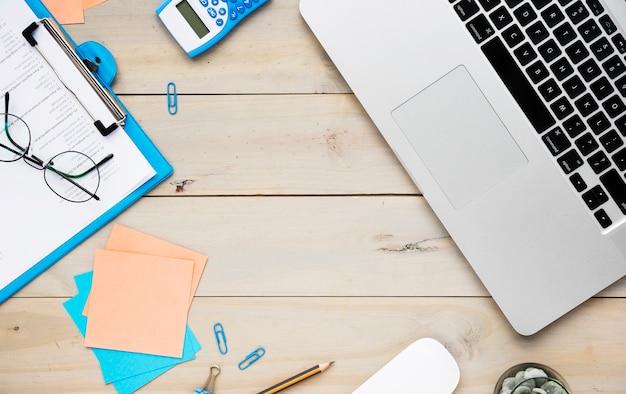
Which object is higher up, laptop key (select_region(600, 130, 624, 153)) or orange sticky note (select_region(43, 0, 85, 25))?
orange sticky note (select_region(43, 0, 85, 25))

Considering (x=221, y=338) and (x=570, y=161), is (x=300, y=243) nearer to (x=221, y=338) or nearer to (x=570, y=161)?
(x=221, y=338)

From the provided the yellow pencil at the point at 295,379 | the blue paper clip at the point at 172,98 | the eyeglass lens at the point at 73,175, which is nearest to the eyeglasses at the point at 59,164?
the eyeglass lens at the point at 73,175

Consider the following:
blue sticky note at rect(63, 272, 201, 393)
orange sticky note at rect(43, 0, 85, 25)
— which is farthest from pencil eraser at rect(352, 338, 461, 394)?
orange sticky note at rect(43, 0, 85, 25)

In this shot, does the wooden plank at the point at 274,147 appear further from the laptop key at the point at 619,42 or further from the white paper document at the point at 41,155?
the laptop key at the point at 619,42

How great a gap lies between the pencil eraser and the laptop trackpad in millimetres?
209

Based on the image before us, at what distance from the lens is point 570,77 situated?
2.19 feet

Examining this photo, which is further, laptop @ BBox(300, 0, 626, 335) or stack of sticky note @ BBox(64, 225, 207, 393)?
stack of sticky note @ BBox(64, 225, 207, 393)

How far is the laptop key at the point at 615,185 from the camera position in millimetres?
682

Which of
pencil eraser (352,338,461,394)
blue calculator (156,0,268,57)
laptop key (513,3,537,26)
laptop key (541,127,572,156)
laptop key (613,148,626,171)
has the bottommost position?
pencil eraser (352,338,461,394)

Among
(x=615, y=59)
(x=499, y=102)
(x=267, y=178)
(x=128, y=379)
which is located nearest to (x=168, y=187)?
(x=267, y=178)

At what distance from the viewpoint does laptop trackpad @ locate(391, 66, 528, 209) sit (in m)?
0.71

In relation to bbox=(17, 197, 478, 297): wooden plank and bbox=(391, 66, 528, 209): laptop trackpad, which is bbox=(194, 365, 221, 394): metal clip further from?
bbox=(391, 66, 528, 209): laptop trackpad

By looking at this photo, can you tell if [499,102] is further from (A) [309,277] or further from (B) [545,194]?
(A) [309,277]

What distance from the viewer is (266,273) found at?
79 cm
